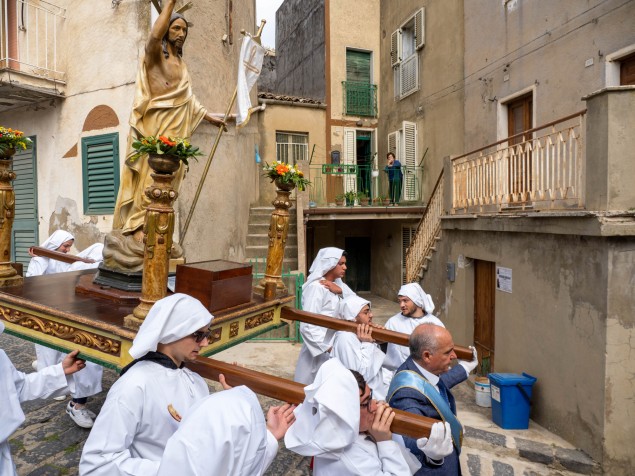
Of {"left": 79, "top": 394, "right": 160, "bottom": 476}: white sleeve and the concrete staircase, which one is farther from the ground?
the concrete staircase

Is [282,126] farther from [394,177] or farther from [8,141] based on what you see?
[8,141]

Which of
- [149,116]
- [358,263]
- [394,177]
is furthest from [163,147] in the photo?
[358,263]

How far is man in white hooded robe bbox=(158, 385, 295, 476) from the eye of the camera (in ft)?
4.87

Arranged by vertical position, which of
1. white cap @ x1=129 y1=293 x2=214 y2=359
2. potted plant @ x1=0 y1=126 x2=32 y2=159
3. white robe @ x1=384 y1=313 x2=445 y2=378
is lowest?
white robe @ x1=384 y1=313 x2=445 y2=378

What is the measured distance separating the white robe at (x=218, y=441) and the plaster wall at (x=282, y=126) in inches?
546

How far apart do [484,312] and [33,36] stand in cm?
1024

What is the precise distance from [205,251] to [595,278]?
665 cm

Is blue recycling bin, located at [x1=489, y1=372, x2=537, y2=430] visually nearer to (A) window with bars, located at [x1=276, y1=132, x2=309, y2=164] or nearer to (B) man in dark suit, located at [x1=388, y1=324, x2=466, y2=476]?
(B) man in dark suit, located at [x1=388, y1=324, x2=466, y2=476]

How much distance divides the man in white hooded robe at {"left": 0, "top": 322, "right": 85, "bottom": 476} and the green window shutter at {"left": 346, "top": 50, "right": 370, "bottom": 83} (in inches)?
636

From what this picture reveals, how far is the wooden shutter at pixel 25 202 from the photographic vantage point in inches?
358

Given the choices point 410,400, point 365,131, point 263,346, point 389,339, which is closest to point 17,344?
point 263,346

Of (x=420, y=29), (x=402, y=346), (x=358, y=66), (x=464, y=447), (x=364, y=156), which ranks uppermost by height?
(x=358, y=66)

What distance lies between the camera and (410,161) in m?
14.6

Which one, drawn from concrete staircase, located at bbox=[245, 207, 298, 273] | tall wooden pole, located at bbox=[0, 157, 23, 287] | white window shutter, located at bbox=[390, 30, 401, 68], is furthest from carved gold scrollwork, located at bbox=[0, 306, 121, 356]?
white window shutter, located at bbox=[390, 30, 401, 68]
